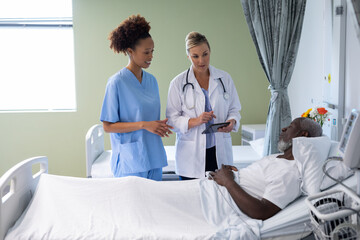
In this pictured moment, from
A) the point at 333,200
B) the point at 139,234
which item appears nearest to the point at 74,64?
the point at 139,234

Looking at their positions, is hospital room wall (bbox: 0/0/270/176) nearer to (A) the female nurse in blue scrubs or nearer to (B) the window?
(B) the window

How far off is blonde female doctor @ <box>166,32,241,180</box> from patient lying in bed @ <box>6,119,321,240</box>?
27 cm

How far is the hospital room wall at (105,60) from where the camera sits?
4.39 metres

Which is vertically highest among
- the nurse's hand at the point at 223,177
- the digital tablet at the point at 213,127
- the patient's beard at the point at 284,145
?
the digital tablet at the point at 213,127

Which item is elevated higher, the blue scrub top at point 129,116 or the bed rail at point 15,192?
the blue scrub top at point 129,116

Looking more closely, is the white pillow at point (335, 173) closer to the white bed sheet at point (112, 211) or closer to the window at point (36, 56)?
the white bed sheet at point (112, 211)

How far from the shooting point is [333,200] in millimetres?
1528

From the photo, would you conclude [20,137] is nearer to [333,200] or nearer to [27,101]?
[27,101]

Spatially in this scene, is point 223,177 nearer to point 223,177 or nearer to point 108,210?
point 223,177

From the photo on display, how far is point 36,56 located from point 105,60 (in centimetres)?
81

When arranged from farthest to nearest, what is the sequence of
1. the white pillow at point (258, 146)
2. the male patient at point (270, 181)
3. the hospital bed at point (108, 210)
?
the white pillow at point (258, 146)
the male patient at point (270, 181)
the hospital bed at point (108, 210)

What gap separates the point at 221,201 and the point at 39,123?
3.02 m

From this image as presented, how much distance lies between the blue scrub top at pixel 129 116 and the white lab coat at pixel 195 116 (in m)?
0.17

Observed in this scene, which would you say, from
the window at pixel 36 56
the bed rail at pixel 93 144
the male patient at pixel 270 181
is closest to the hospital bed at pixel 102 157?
the bed rail at pixel 93 144
